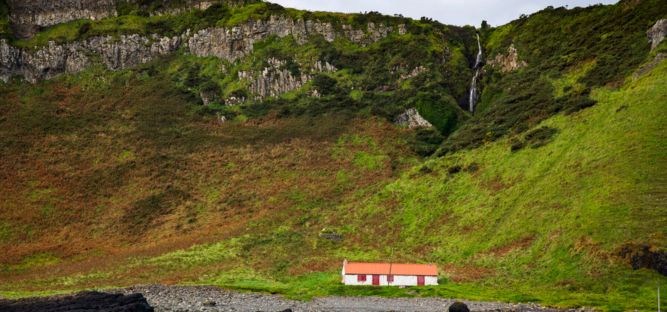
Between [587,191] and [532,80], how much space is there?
154 feet

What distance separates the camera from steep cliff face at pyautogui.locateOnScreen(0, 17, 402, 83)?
10381 centimetres

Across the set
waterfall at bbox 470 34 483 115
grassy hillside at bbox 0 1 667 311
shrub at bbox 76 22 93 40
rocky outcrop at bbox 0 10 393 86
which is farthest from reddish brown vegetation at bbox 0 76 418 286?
waterfall at bbox 470 34 483 115

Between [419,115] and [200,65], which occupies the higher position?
[200,65]

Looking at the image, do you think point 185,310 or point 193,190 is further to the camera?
point 193,190

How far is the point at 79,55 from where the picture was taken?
107750 mm

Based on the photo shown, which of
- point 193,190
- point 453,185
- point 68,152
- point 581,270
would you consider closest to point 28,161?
point 68,152

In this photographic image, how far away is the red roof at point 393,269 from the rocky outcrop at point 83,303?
1964cm

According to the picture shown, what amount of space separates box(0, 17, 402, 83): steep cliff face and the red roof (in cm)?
6681

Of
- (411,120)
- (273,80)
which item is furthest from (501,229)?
(273,80)

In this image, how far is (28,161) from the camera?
78.6 metres

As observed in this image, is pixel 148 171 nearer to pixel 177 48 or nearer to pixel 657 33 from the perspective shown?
pixel 177 48

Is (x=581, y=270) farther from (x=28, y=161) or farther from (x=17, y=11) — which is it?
(x=17, y=11)

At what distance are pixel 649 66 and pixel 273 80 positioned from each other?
236ft

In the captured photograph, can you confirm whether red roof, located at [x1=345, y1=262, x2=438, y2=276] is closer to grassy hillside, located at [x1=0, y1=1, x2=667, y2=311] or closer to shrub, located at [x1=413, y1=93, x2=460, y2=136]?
grassy hillside, located at [x1=0, y1=1, x2=667, y2=311]
